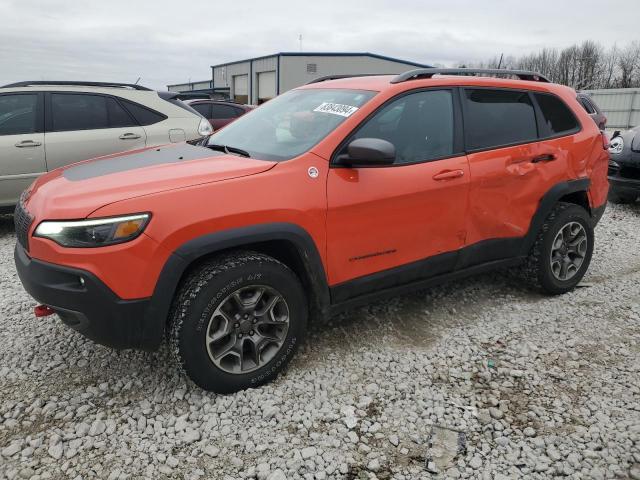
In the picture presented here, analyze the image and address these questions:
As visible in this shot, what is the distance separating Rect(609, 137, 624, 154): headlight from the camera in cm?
733

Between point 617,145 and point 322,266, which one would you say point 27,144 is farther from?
point 617,145

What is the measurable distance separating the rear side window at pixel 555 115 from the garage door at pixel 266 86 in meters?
35.9

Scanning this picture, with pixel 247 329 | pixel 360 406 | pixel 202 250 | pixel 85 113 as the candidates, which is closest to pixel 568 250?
pixel 360 406

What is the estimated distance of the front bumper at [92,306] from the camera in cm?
238

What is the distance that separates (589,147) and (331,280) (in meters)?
2.62

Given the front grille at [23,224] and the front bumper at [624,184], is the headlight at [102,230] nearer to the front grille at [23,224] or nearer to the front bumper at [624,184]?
the front grille at [23,224]

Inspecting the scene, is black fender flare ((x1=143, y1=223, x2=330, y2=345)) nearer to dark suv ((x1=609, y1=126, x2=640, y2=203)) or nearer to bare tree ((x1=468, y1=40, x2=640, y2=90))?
dark suv ((x1=609, y1=126, x2=640, y2=203))

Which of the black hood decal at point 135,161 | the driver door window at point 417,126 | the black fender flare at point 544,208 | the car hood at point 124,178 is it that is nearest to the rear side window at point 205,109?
the black hood decal at point 135,161

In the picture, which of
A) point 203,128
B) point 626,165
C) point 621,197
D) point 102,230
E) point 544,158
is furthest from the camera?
point 621,197

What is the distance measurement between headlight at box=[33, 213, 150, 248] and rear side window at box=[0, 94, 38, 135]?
13.1ft

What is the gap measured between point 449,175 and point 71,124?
457 centimetres

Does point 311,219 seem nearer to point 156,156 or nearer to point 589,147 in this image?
point 156,156

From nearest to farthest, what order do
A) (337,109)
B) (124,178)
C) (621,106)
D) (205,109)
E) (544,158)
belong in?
(124,178) → (337,109) → (544,158) → (205,109) → (621,106)

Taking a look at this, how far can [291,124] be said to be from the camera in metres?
3.34
